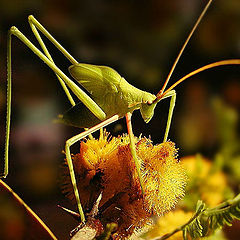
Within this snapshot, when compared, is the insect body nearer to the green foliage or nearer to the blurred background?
the green foliage

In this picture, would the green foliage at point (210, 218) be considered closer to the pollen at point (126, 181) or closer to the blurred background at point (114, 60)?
the pollen at point (126, 181)

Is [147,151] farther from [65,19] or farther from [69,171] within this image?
[65,19]

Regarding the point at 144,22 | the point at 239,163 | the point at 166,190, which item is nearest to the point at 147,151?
the point at 166,190

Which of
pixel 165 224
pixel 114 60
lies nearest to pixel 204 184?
pixel 165 224

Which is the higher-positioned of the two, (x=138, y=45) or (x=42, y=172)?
(x=138, y=45)

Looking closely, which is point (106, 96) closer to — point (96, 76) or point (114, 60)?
point (96, 76)

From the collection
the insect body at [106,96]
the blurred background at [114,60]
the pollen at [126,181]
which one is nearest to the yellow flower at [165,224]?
the pollen at [126,181]
